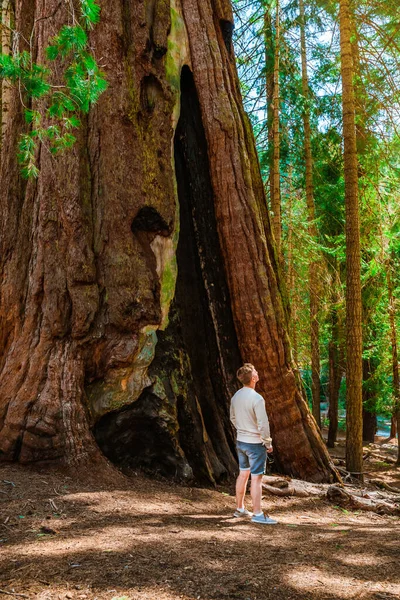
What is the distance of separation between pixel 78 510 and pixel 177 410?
2259mm

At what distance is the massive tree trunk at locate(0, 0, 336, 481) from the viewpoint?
20.4 feet

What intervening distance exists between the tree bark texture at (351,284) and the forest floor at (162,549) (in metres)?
3.53

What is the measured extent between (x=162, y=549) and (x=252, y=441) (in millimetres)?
1915

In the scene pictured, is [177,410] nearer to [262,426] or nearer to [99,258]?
[262,426]

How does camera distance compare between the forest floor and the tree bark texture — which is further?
the tree bark texture

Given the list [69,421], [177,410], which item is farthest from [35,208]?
[177,410]

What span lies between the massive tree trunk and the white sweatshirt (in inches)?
43.9

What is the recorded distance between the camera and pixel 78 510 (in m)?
4.67

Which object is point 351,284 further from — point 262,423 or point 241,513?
point 241,513

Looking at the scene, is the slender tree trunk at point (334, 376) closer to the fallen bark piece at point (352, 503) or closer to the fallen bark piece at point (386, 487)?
the fallen bark piece at point (386, 487)

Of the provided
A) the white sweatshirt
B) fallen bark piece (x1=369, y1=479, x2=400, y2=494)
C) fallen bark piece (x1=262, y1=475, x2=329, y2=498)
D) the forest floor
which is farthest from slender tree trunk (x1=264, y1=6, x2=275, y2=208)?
the forest floor

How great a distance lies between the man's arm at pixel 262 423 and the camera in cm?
543

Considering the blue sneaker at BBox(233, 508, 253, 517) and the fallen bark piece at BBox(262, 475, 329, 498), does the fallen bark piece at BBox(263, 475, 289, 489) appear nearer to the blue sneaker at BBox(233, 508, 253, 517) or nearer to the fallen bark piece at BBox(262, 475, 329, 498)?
the fallen bark piece at BBox(262, 475, 329, 498)

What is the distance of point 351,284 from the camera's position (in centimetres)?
957
